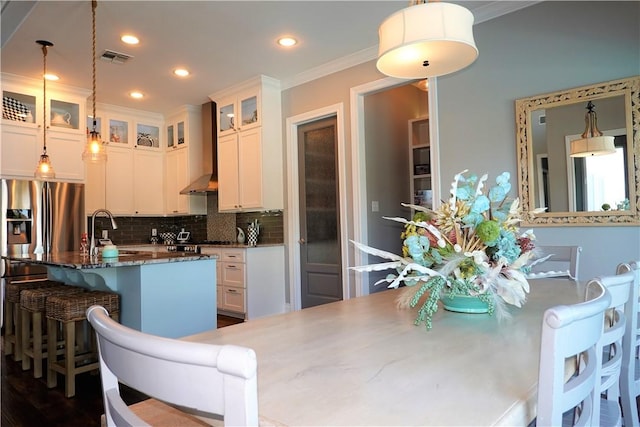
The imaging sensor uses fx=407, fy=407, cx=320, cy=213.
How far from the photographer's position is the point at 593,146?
8.89ft

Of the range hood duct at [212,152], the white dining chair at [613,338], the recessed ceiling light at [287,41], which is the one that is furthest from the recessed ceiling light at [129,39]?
the white dining chair at [613,338]

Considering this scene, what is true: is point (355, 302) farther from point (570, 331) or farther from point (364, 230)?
point (364, 230)

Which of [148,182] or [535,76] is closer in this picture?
[535,76]

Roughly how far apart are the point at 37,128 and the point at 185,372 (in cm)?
536

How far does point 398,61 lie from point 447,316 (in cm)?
106

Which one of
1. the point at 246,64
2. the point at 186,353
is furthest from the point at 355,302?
the point at 246,64

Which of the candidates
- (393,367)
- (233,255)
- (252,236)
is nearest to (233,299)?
(233,255)

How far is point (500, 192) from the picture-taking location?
4.58 feet

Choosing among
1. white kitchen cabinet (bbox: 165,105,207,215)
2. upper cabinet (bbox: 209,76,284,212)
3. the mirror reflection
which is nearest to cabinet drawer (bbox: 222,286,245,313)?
upper cabinet (bbox: 209,76,284,212)

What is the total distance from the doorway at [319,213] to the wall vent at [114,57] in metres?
1.93

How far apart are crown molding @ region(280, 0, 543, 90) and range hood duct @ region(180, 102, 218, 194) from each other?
1.25m

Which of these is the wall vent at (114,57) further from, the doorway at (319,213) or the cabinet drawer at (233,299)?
the cabinet drawer at (233,299)

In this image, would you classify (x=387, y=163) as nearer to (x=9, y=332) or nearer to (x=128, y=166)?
(x=128, y=166)

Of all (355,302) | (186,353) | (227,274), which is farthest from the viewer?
(227,274)
